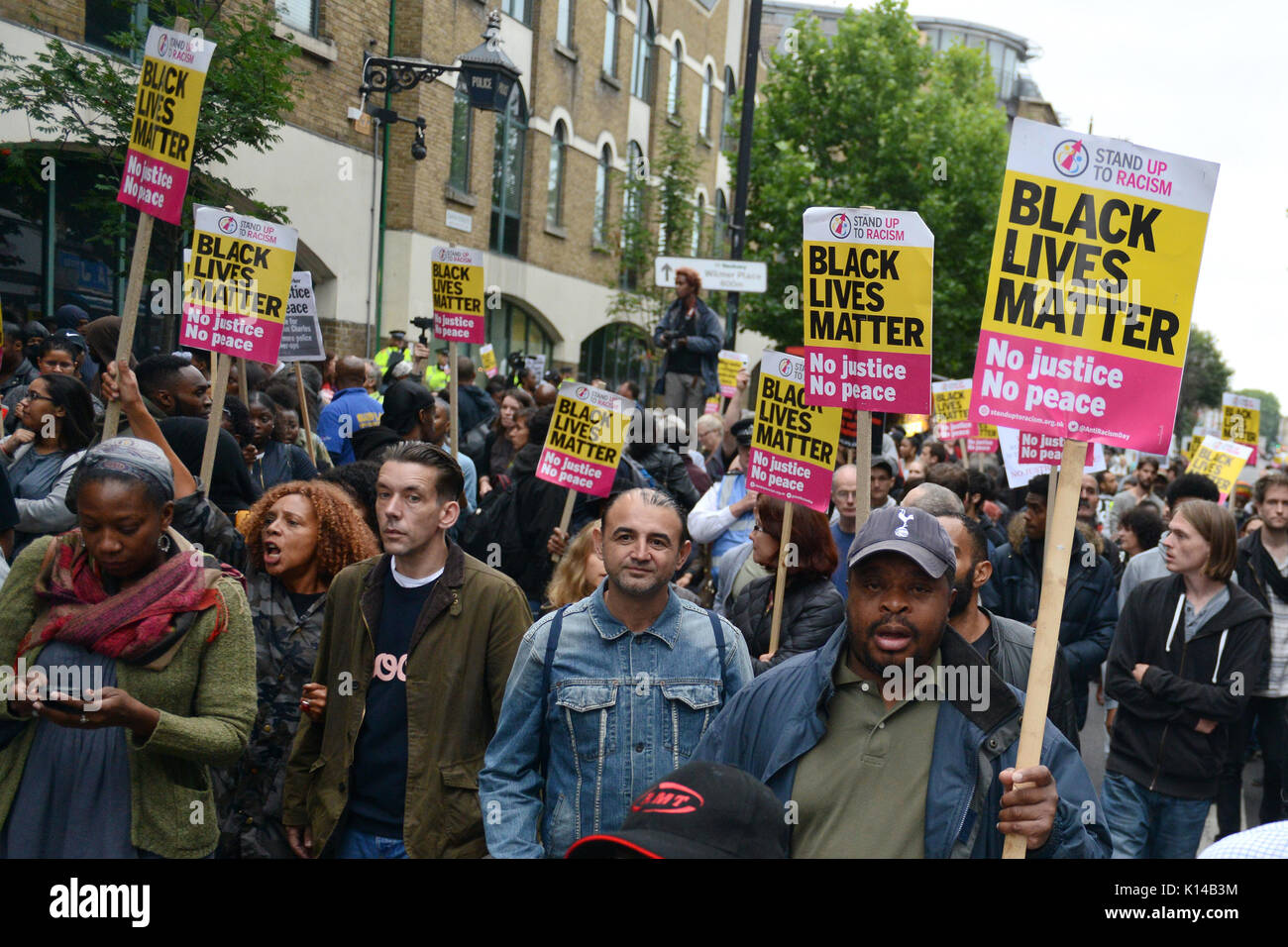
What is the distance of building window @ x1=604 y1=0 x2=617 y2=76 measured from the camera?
2883 cm

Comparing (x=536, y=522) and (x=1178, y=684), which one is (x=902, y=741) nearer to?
(x=1178, y=684)

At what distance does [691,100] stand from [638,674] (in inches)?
1243

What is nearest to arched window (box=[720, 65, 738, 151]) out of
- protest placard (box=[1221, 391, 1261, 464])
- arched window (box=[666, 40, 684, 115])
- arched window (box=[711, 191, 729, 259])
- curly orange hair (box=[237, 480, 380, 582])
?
arched window (box=[711, 191, 729, 259])

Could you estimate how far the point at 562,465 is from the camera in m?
7.68

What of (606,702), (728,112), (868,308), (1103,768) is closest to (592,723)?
(606,702)

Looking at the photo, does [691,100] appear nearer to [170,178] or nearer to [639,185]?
[639,185]

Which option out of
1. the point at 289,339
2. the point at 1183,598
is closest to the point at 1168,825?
the point at 1183,598

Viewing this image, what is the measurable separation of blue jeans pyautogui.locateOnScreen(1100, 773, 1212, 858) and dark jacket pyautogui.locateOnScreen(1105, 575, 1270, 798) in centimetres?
5

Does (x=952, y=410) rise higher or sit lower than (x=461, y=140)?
lower

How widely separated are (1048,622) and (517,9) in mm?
24103

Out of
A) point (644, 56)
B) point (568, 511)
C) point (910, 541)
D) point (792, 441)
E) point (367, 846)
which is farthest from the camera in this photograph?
point (644, 56)

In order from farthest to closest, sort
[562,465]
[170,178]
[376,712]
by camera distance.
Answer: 1. [562,465]
2. [170,178]
3. [376,712]

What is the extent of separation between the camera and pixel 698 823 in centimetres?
204

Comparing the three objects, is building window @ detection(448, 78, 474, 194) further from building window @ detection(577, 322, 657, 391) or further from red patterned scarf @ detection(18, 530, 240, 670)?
red patterned scarf @ detection(18, 530, 240, 670)
